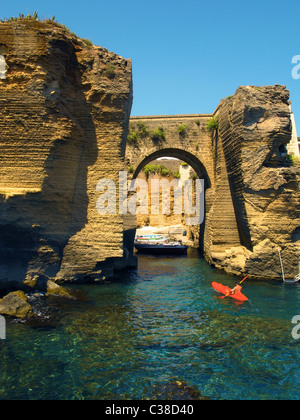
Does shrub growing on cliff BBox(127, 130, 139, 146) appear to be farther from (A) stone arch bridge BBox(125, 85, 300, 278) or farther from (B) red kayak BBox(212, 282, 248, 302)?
(B) red kayak BBox(212, 282, 248, 302)

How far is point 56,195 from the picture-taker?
43.1 ft

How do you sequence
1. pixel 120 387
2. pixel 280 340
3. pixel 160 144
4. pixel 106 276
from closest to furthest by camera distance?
pixel 120 387 → pixel 280 340 → pixel 106 276 → pixel 160 144

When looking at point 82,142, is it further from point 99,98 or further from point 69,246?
point 69,246

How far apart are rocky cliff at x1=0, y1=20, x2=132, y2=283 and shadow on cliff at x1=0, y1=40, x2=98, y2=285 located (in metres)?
0.04

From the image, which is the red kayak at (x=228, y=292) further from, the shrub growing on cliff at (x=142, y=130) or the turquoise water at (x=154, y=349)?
the shrub growing on cliff at (x=142, y=130)

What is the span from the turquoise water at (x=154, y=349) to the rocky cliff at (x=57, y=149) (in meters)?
2.26

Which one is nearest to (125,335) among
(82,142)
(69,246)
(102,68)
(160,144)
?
(69,246)

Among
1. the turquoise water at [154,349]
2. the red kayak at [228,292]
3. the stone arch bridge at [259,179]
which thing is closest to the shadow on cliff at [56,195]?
the turquoise water at [154,349]

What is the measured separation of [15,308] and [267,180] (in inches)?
454

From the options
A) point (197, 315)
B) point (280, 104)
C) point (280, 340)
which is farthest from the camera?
point (280, 104)

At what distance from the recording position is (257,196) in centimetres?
1528

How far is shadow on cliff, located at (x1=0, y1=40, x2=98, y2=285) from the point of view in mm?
12273

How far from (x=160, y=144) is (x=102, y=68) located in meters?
7.45

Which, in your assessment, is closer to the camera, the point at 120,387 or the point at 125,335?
the point at 120,387
